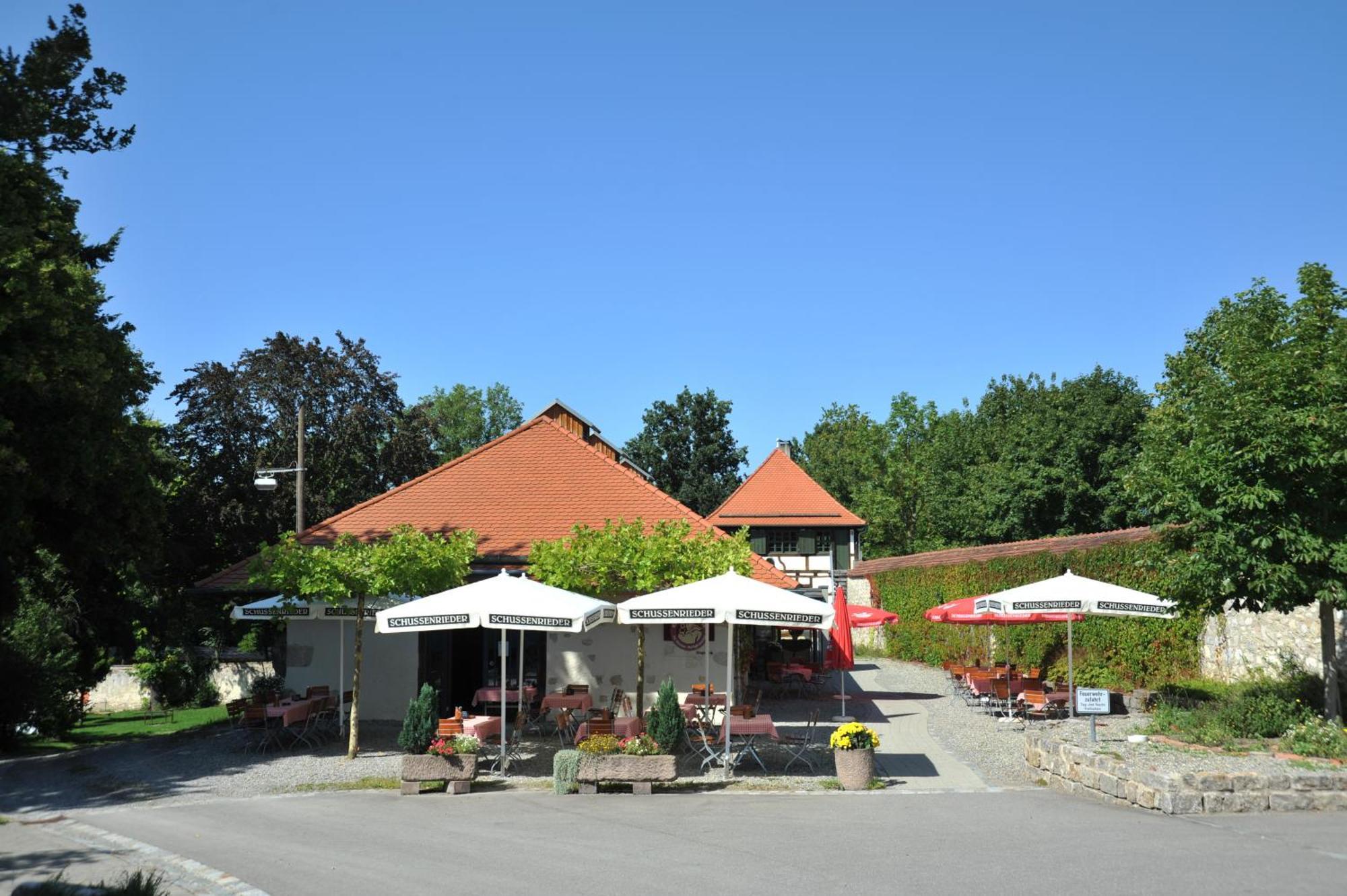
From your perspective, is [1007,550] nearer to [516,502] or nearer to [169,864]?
[516,502]

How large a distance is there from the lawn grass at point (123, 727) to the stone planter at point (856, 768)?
40.9 feet

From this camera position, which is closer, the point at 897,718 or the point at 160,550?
the point at 160,550

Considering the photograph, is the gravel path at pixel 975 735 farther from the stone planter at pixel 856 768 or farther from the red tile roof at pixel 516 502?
the red tile roof at pixel 516 502

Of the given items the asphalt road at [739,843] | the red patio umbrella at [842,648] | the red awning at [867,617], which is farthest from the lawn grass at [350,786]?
the red awning at [867,617]

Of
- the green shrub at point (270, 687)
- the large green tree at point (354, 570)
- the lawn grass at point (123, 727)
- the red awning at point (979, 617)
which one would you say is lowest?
the lawn grass at point (123, 727)

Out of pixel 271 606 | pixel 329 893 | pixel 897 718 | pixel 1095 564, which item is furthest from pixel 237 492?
pixel 329 893

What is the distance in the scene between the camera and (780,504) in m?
46.3

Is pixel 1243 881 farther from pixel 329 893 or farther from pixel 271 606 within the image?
pixel 271 606

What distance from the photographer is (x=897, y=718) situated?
20.2 meters

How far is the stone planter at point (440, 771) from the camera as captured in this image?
42.5 ft

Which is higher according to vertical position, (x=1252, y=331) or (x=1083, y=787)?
(x=1252, y=331)

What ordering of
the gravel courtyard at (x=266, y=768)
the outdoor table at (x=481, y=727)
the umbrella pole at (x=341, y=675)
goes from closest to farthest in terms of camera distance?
the gravel courtyard at (x=266, y=768) < the outdoor table at (x=481, y=727) < the umbrella pole at (x=341, y=675)

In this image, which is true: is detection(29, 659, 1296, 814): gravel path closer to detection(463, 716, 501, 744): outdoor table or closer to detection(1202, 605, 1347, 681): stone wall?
detection(463, 716, 501, 744): outdoor table

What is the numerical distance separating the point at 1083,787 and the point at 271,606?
454 inches
